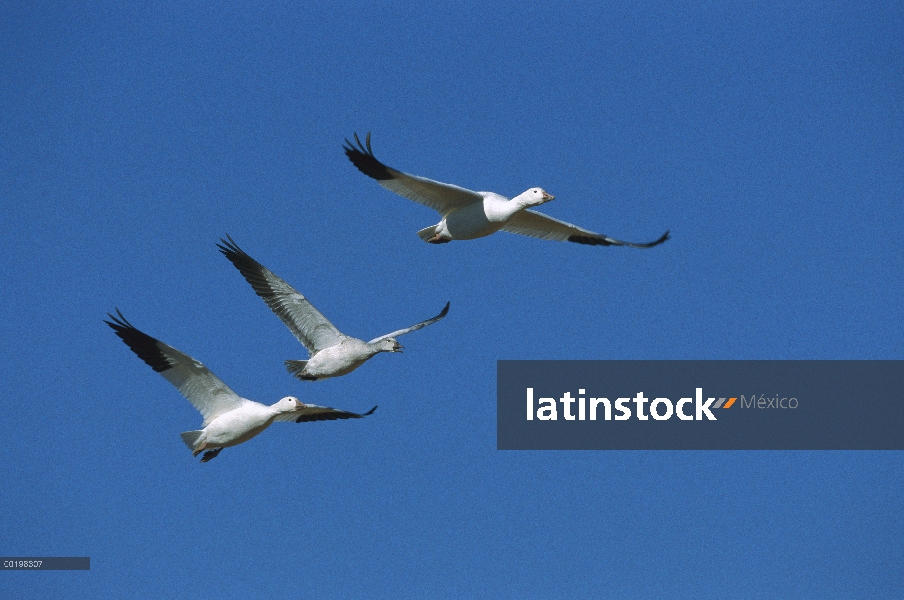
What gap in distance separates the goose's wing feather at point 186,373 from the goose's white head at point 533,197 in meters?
4.41

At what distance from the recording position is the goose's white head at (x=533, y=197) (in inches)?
668

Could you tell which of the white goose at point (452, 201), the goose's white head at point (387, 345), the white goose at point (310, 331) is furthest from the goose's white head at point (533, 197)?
the goose's white head at point (387, 345)

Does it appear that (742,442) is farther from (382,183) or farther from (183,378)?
(183,378)

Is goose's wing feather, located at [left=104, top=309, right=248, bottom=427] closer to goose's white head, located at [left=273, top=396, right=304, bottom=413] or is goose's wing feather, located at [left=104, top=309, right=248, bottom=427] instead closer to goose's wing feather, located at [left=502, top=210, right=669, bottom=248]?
goose's white head, located at [left=273, top=396, right=304, bottom=413]

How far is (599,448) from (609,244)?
364 centimetres

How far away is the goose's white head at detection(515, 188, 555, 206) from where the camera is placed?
17.0 meters

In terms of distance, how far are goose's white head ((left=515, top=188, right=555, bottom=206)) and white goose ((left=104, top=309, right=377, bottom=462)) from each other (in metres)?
3.89

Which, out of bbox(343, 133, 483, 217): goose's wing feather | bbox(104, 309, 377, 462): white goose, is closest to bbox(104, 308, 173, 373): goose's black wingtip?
bbox(104, 309, 377, 462): white goose

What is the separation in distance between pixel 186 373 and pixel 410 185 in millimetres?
3726

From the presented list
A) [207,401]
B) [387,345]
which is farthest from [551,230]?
[207,401]

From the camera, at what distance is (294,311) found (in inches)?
699

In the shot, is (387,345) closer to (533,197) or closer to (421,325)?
(421,325)

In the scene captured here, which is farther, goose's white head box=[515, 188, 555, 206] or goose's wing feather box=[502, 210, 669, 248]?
goose's wing feather box=[502, 210, 669, 248]

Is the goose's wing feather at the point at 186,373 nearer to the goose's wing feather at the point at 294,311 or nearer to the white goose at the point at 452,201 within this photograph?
the goose's wing feather at the point at 294,311
